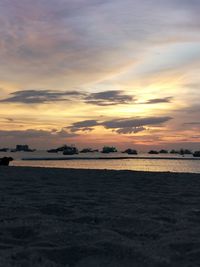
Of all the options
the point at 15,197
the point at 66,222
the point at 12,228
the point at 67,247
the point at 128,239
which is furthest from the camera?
the point at 15,197

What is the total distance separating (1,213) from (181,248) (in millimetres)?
4114

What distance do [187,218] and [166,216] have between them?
44cm

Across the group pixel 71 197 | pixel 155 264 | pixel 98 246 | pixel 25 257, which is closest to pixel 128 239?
pixel 98 246

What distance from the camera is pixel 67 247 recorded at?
20.2ft

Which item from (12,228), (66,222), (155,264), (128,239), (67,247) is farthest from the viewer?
(66,222)

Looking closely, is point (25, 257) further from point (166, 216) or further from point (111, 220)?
point (166, 216)

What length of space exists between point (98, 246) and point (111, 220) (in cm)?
219

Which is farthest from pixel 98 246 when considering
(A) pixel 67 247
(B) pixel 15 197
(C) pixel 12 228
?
(B) pixel 15 197

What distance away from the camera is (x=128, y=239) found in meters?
6.79

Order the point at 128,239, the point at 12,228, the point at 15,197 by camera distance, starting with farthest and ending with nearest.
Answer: the point at 15,197, the point at 12,228, the point at 128,239

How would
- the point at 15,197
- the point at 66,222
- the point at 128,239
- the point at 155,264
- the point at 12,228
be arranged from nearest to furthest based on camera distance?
the point at 155,264 → the point at 128,239 → the point at 12,228 → the point at 66,222 → the point at 15,197

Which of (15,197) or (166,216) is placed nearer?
(166,216)

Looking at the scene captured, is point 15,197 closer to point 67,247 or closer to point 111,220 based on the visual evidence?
point 111,220

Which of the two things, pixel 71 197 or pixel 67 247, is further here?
pixel 71 197
